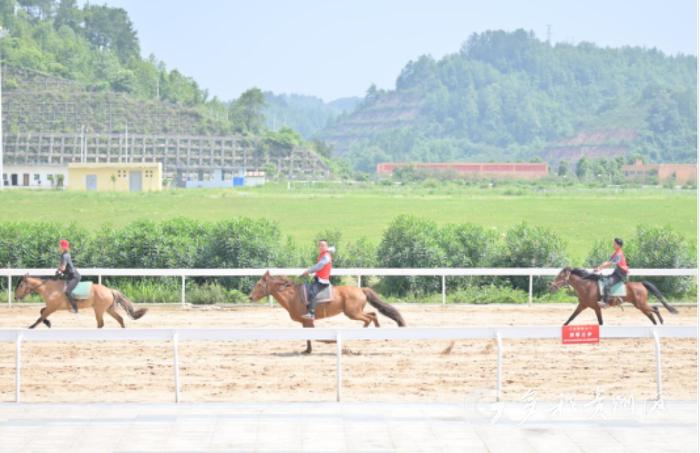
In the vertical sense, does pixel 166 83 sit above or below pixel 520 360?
above

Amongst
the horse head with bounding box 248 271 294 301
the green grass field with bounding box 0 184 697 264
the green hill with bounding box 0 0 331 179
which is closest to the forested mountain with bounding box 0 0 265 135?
the green hill with bounding box 0 0 331 179

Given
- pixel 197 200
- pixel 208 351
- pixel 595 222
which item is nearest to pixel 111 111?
pixel 197 200

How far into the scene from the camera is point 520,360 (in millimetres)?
14875

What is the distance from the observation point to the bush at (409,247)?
24891 millimetres

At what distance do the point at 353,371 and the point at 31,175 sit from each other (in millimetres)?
85762

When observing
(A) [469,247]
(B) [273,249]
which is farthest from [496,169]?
(B) [273,249]

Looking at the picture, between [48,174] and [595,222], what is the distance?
5542 cm

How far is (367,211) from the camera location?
58875 millimetres

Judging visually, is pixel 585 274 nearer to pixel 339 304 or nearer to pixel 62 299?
pixel 339 304

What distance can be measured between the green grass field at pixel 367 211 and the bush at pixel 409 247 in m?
10.6

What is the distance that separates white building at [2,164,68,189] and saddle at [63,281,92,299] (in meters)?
77.8

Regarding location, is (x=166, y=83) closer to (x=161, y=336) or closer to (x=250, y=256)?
(x=250, y=256)

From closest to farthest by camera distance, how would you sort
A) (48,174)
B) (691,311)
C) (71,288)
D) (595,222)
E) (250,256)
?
(71,288) < (691,311) < (250,256) < (595,222) < (48,174)

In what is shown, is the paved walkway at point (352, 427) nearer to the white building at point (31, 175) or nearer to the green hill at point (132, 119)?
the white building at point (31, 175)
